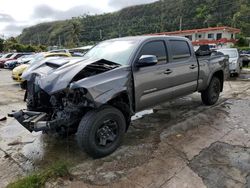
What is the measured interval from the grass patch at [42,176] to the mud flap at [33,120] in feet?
1.91

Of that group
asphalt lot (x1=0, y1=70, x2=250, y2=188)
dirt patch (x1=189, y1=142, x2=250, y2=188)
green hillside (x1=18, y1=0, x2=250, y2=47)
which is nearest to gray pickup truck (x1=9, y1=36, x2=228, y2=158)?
asphalt lot (x1=0, y1=70, x2=250, y2=188)

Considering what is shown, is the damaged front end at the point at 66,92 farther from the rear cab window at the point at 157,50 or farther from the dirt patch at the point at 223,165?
the dirt patch at the point at 223,165

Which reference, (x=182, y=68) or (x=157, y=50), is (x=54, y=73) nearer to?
(x=157, y=50)

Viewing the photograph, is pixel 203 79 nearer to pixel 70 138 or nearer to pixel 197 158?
pixel 197 158

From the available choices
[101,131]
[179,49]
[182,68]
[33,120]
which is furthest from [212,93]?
[33,120]

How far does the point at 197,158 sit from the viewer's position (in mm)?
4102

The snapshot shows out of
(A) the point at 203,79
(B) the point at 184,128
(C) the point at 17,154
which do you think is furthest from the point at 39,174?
(A) the point at 203,79

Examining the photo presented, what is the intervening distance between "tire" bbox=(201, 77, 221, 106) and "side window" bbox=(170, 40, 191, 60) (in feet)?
4.63

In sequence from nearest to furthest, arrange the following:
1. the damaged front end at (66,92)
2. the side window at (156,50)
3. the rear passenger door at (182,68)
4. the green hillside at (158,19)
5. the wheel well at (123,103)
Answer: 1. the damaged front end at (66,92)
2. the wheel well at (123,103)
3. the side window at (156,50)
4. the rear passenger door at (182,68)
5. the green hillside at (158,19)

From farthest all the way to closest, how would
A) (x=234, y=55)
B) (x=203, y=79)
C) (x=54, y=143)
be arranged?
(x=234, y=55), (x=203, y=79), (x=54, y=143)

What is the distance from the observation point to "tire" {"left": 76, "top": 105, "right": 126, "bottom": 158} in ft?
12.6

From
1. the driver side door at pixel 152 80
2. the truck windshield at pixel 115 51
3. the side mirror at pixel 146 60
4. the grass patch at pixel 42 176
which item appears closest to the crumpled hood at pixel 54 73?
the truck windshield at pixel 115 51

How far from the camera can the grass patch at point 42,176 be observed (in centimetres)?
333

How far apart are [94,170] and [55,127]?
84 centimetres
